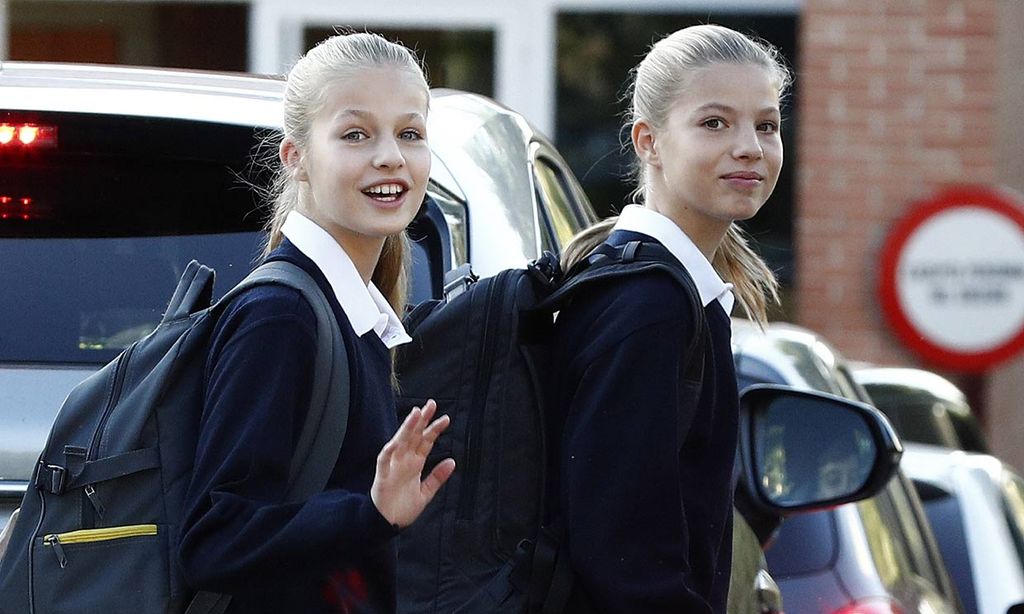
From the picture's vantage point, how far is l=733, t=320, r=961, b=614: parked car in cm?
348

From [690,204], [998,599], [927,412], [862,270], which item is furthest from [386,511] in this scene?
[862,270]

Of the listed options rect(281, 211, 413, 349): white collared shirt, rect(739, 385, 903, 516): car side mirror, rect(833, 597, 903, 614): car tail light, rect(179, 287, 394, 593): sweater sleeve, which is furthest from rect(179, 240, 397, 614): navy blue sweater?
rect(833, 597, 903, 614): car tail light

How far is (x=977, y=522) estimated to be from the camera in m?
5.01

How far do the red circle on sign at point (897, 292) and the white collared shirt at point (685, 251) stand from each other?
18.1 ft

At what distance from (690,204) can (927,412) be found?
3725 millimetres

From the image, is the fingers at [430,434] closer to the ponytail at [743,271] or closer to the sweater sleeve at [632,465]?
the sweater sleeve at [632,465]

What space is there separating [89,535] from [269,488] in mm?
207

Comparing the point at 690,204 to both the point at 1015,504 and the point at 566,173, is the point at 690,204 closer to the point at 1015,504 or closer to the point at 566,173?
the point at 566,173

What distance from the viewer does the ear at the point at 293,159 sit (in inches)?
87.0

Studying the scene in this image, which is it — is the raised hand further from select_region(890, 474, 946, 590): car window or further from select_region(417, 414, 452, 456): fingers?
select_region(890, 474, 946, 590): car window

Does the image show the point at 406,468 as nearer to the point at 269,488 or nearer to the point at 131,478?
the point at 269,488

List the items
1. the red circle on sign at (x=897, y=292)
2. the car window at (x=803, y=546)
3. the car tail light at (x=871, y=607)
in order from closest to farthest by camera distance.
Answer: the car tail light at (x=871, y=607)
the car window at (x=803, y=546)
the red circle on sign at (x=897, y=292)

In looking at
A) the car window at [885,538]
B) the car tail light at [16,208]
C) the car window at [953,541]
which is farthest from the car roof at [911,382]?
the car tail light at [16,208]

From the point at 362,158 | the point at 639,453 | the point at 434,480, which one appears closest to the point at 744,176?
the point at 639,453
